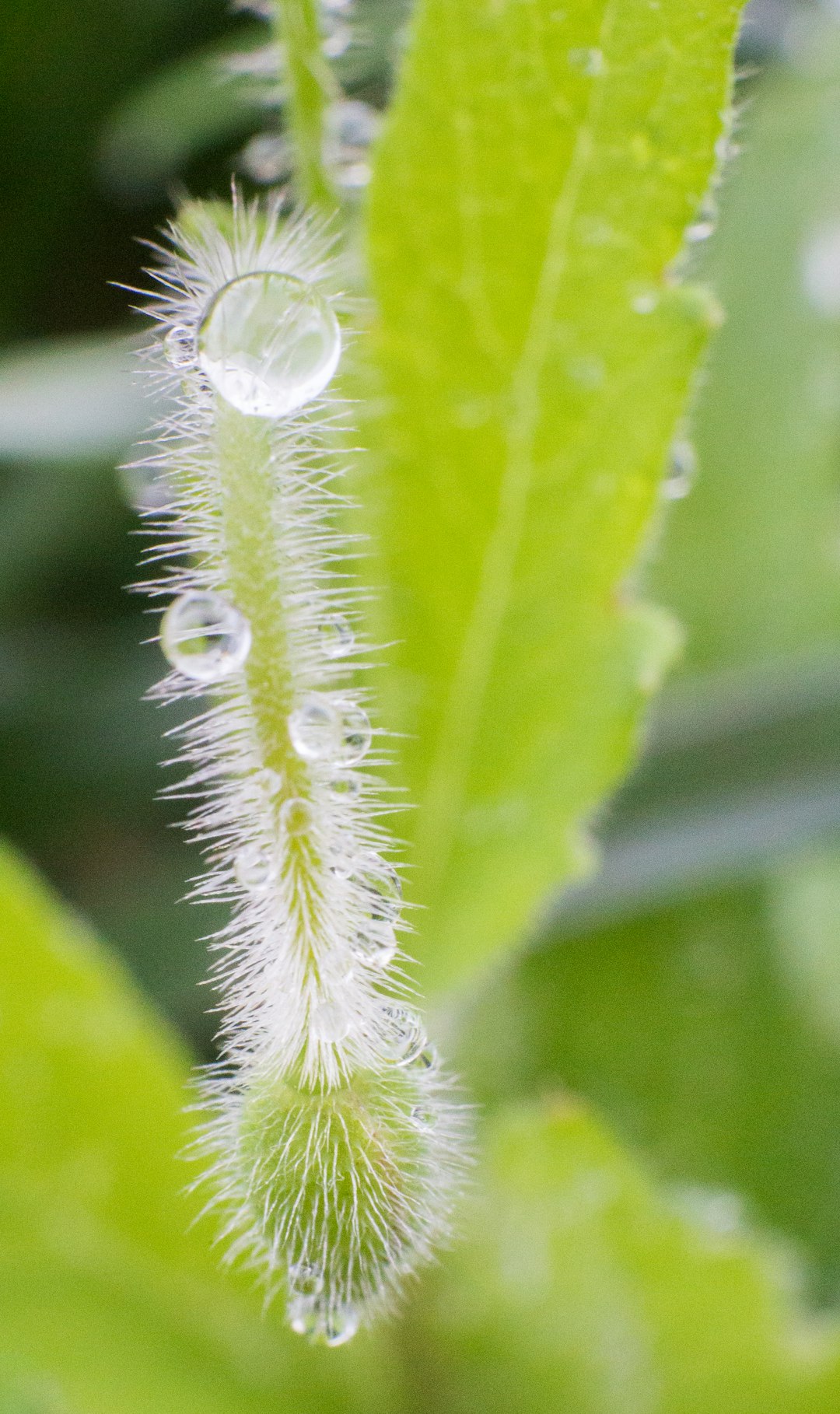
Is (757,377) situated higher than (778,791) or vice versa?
(757,377)

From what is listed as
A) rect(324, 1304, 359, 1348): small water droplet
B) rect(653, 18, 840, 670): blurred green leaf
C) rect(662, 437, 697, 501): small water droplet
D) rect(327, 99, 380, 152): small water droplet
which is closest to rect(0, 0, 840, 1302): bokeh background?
rect(653, 18, 840, 670): blurred green leaf

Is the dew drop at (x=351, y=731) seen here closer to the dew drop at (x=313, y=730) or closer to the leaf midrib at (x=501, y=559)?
the dew drop at (x=313, y=730)

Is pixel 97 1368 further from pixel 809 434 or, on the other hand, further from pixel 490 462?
pixel 809 434

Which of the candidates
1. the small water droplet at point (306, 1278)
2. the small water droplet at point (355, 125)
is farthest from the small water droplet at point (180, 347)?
the small water droplet at point (355, 125)

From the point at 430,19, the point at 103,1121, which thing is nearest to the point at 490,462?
the point at 430,19

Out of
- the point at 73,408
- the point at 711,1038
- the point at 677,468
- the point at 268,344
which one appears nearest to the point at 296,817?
the point at 268,344

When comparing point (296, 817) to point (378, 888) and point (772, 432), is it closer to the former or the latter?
point (378, 888)
